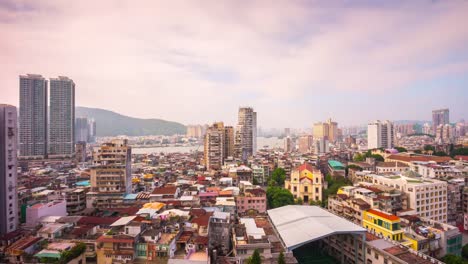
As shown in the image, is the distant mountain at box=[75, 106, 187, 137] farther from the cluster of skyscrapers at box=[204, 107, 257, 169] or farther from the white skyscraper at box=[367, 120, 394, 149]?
the white skyscraper at box=[367, 120, 394, 149]

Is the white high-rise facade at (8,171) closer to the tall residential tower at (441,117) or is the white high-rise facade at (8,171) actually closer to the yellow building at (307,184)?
the yellow building at (307,184)

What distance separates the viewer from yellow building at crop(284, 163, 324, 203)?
1684cm

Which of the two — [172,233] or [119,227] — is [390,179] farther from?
[119,227]

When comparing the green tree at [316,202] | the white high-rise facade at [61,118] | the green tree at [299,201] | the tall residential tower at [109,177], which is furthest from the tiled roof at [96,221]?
the white high-rise facade at [61,118]

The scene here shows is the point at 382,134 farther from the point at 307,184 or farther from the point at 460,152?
the point at 307,184

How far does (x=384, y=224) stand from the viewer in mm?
10062

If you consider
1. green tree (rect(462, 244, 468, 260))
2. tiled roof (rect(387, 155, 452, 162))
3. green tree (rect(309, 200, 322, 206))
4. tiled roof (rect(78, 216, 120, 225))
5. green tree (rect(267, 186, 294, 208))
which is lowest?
green tree (rect(462, 244, 468, 260))

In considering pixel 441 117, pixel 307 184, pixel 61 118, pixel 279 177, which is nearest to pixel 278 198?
pixel 307 184

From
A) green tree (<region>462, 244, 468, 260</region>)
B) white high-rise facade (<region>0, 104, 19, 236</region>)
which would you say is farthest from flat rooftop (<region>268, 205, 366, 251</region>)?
white high-rise facade (<region>0, 104, 19, 236</region>)

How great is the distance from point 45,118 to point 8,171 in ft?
95.2

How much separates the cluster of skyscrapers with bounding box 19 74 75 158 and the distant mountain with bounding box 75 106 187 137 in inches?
2448

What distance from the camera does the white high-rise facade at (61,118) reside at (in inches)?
1432

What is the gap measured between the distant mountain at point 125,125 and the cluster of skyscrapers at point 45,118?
6218 centimetres

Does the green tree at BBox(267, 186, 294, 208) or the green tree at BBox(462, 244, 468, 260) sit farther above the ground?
the green tree at BBox(267, 186, 294, 208)
